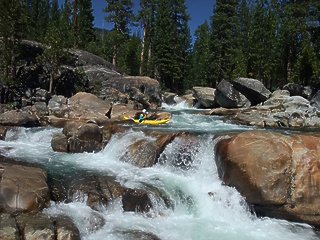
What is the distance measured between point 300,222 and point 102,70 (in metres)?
22.2

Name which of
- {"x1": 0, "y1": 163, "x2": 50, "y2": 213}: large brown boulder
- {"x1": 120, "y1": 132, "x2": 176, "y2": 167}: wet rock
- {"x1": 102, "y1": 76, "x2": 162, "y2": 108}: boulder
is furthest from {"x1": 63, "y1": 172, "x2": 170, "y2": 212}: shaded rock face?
{"x1": 102, "y1": 76, "x2": 162, "y2": 108}: boulder

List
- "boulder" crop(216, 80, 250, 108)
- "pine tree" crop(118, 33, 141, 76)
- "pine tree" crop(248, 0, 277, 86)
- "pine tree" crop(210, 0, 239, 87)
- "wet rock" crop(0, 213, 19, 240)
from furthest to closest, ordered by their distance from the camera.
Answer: "pine tree" crop(118, 33, 141, 76) < "pine tree" crop(210, 0, 239, 87) < "pine tree" crop(248, 0, 277, 86) < "boulder" crop(216, 80, 250, 108) < "wet rock" crop(0, 213, 19, 240)

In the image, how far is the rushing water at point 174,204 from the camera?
7.15 metres

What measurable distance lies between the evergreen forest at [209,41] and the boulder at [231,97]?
6.97 m

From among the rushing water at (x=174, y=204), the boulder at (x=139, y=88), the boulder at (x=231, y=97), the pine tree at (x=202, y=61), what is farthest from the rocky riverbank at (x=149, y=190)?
the pine tree at (x=202, y=61)

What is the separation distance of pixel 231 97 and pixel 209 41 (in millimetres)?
14281

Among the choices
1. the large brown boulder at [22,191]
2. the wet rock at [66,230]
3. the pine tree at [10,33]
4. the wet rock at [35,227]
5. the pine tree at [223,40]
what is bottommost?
the wet rock at [66,230]

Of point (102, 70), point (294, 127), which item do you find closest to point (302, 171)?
point (294, 127)

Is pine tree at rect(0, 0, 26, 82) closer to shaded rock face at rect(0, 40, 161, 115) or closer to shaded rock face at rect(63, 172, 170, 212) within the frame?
shaded rock face at rect(0, 40, 161, 115)

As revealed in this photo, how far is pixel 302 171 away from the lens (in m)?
7.98

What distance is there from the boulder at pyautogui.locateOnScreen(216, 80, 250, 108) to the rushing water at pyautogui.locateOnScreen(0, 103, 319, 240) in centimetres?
1253

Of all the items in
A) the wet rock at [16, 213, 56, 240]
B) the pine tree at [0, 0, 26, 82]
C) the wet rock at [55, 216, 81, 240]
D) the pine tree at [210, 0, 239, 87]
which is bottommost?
the wet rock at [55, 216, 81, 240]

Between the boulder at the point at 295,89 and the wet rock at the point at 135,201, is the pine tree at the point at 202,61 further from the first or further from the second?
the wet rock at the point at 135,201

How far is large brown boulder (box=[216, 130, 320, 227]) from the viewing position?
7812 millimetres
